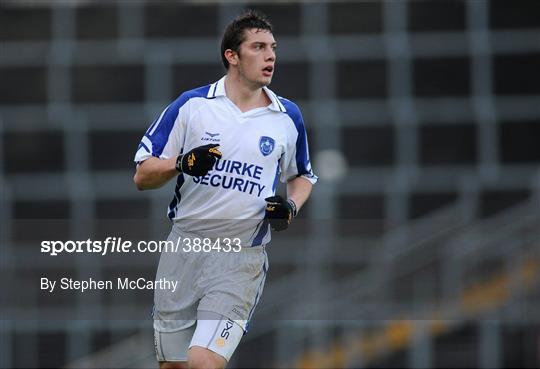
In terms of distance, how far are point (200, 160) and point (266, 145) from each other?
19.5 inches

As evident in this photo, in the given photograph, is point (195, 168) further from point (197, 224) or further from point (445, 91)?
point (445, 91)

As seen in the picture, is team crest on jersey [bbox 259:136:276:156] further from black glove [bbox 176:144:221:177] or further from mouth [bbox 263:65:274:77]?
black glove [bbox 176:144:221:177]

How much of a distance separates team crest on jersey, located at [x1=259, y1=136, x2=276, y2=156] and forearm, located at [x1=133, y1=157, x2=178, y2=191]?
419 millimetres

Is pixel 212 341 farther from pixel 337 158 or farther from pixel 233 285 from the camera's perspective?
pixel 337 158

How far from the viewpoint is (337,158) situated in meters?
12.3

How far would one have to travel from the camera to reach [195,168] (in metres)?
5.86

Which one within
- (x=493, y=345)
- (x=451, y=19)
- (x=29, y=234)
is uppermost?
(x=451, y=19)

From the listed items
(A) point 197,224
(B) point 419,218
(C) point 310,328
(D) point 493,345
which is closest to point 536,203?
(B) point 419,218

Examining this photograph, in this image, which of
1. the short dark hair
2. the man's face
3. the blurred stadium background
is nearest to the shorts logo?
the man's face

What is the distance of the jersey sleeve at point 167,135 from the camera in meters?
6.24

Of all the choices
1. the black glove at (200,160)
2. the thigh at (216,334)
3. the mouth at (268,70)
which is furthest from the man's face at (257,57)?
the thigh at (216,334)

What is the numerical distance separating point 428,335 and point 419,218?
4.34ft

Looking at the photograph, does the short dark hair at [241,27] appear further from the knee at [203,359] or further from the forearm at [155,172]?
the knee at [203,359]

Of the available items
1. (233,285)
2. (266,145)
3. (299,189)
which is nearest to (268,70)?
(266,145)
